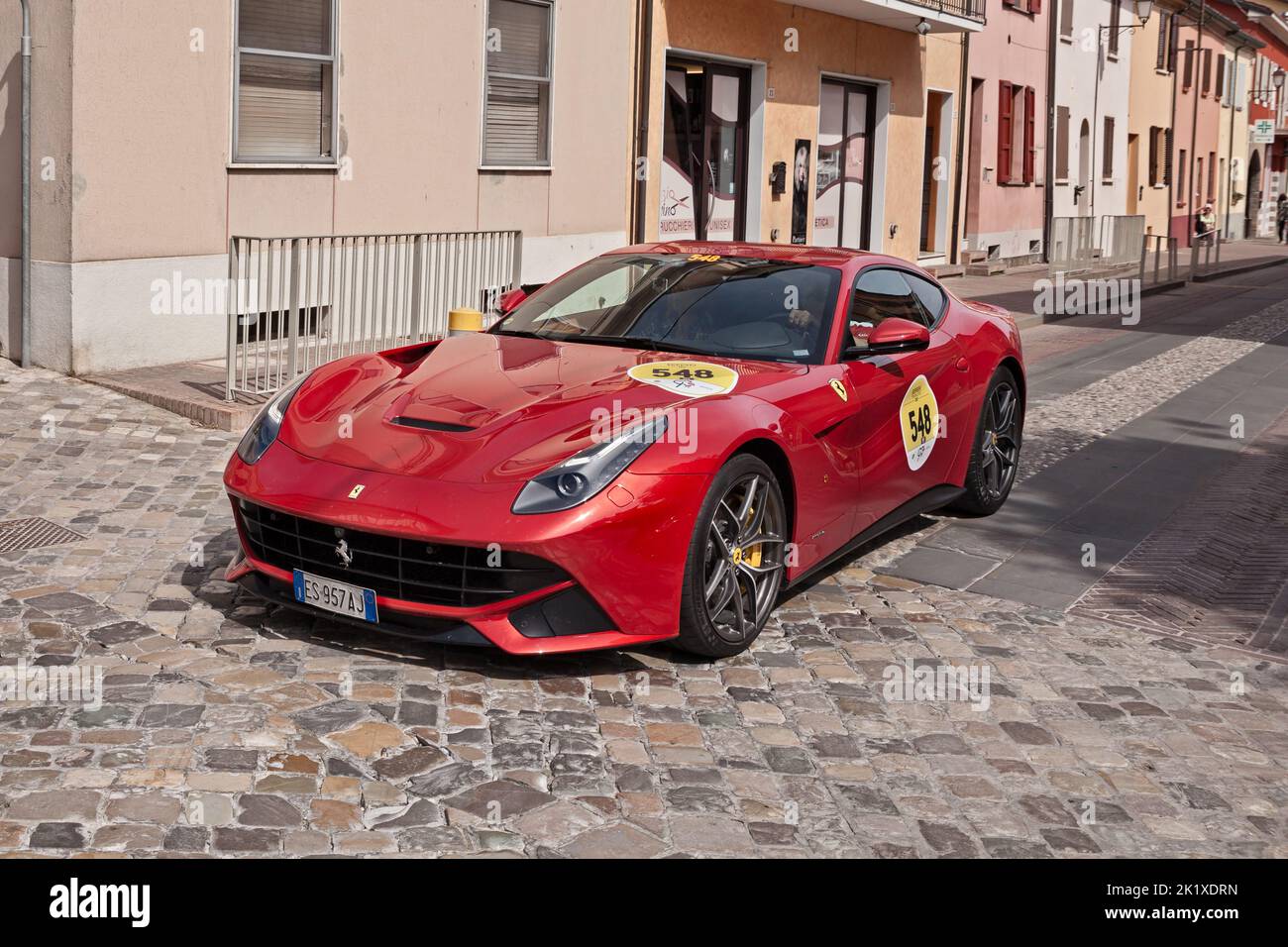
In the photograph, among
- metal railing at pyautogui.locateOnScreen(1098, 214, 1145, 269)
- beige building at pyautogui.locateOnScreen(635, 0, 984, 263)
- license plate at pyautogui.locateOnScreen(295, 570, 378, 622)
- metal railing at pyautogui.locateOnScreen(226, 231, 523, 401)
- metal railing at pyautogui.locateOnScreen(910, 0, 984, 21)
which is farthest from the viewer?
metal railing at pyautogui.locateOnScreen(1098, 214, 1145, 269)

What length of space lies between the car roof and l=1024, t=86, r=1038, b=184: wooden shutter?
25.5 meters

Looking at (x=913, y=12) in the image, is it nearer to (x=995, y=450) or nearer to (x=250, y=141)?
(x=250, y=141)

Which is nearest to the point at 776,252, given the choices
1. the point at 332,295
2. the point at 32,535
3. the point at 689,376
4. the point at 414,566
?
the point at 689,376

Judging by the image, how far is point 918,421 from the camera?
6.95 metres

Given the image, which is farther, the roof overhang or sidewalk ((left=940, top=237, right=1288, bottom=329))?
the roof overhang

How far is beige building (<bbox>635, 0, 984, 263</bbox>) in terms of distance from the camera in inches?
750

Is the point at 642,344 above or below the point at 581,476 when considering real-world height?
above

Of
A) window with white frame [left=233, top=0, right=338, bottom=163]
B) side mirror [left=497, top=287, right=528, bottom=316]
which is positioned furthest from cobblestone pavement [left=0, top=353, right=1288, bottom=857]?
window with white frame [left=233, top=0, right=338, bottom=163]

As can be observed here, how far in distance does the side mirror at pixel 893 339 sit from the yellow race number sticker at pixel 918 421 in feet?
1.35

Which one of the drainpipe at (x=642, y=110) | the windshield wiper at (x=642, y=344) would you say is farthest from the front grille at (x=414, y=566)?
the drainpipe at (x=642, y=110)

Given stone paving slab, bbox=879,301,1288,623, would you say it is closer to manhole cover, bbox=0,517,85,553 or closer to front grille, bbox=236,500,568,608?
front grille, bbox=236,500,568,608

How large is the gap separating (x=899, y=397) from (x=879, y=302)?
1.74 feet

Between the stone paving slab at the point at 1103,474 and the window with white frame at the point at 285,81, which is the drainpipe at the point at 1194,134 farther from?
the window with white frame at the point at 285,81

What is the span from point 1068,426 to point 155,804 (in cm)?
860
